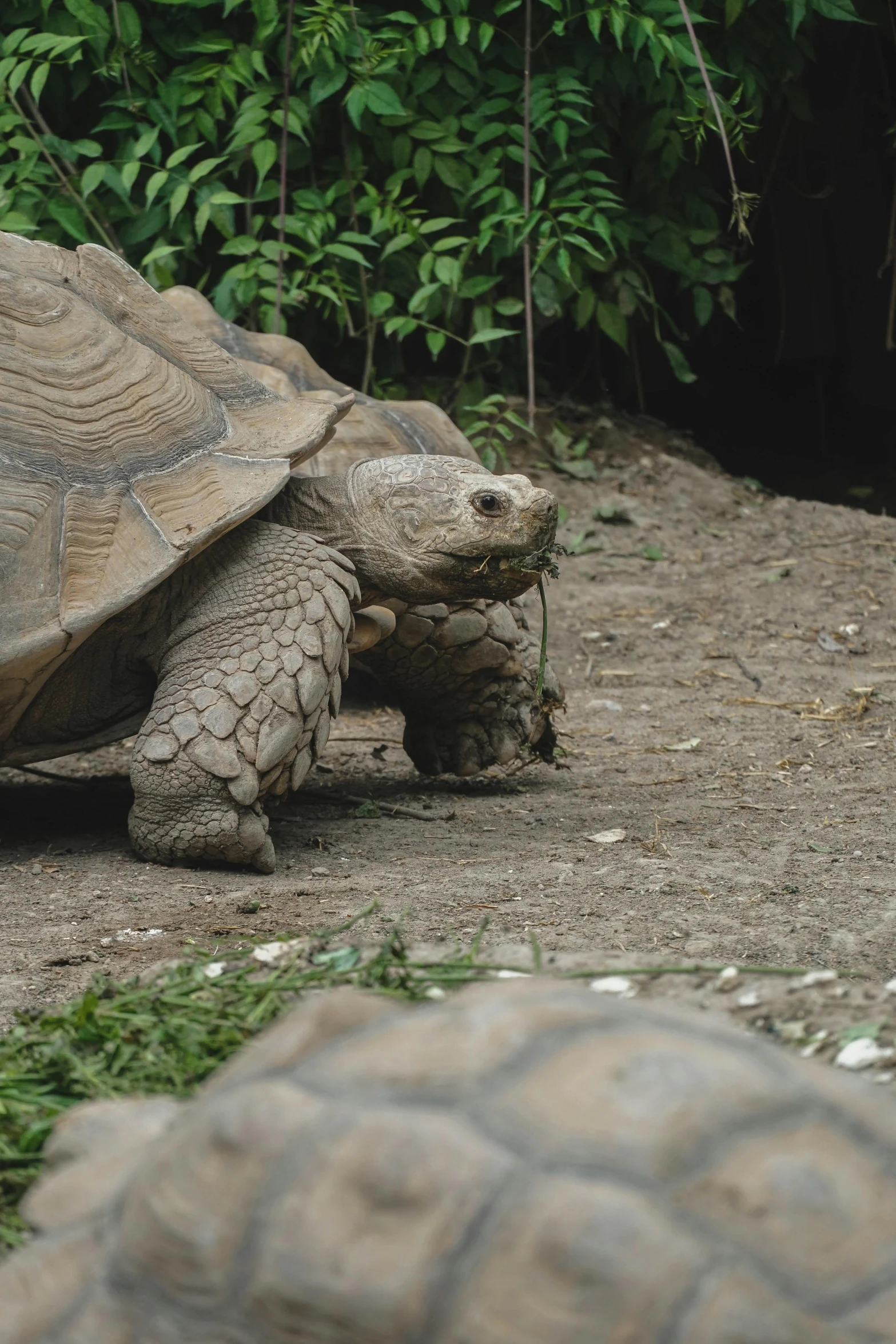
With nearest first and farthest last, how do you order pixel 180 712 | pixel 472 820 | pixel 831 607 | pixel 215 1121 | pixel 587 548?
pixel 215 1121 < pixel 180 712 < pixel 472 820 < pixel 831 607 < pixel 587 548

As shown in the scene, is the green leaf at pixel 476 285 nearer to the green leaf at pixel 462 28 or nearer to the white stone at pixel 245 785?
the green leaf at pixel 462 28

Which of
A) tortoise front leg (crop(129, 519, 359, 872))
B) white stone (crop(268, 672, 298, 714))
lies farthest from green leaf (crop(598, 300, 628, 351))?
white stone (crop(268, 672, 298, 714))

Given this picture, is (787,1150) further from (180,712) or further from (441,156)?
(441,156)

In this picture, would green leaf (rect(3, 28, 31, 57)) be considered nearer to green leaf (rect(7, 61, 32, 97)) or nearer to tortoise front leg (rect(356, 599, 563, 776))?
green leaf (rect(7, 61, 32, 97))

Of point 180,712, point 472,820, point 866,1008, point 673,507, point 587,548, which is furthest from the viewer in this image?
point 673,507

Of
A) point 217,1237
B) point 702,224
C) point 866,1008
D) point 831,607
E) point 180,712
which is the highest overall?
point 702,224

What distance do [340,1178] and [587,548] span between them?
6111mm

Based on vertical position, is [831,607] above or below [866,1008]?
below

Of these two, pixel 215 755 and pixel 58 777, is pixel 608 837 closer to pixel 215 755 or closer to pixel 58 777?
pixel 215 755

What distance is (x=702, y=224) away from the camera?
25.0 ft

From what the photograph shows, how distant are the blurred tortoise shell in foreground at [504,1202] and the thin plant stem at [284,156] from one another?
5297mm

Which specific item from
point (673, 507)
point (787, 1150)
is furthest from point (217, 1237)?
point (673, 507)

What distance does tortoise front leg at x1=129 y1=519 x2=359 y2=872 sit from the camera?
11.2 feet

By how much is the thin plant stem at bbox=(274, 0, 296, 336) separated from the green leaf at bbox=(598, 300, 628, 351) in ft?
5.76
